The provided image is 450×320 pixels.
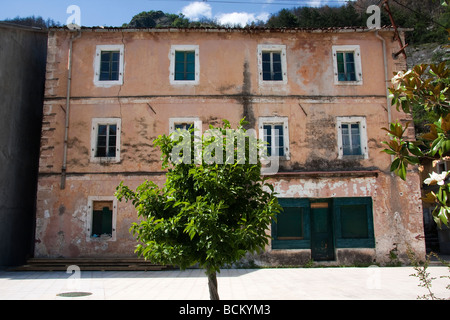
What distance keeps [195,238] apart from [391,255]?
35.3 ft

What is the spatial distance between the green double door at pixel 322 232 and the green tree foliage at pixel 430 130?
10.3 m

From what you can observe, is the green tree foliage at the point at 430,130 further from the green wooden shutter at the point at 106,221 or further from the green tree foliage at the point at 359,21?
the green tree foliage at the point at 359,21

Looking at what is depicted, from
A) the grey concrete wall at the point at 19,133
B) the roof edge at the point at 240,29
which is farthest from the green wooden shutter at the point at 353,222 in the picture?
the grey concrete wall at the point at 19,133

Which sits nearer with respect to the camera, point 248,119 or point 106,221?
point 106,221

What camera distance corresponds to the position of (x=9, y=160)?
1391 centimetres

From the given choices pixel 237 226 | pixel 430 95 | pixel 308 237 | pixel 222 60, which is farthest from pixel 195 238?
pixel 222 60

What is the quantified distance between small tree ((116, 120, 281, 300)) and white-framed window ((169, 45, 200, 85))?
952 cm

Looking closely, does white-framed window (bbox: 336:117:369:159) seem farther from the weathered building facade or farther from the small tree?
the small tree

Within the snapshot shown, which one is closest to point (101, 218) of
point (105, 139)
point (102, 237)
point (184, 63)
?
point (102, 237)

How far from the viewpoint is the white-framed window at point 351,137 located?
14438mm

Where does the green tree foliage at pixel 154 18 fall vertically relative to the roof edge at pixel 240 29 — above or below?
above

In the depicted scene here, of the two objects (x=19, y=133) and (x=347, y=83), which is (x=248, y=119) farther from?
(x=19, y=133)

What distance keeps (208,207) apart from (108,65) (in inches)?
460

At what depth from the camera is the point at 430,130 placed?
12.3 feet
